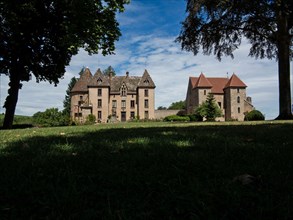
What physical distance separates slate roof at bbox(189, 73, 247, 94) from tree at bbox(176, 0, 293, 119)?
43923 millimetres

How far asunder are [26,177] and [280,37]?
1992 centimetres

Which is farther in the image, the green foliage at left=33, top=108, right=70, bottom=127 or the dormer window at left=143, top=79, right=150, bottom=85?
the dormer window at left=143, top=79, right=150, bottom=85

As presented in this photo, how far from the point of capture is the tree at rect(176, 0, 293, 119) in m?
17.3

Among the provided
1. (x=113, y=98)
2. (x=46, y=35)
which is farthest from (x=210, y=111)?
(x=46, y=35)

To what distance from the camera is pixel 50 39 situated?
71.8ft

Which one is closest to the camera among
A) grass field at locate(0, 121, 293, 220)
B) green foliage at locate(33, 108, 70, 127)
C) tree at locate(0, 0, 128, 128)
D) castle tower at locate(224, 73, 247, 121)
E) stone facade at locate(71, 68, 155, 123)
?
grass field at locate(0, 121, 293, 220)

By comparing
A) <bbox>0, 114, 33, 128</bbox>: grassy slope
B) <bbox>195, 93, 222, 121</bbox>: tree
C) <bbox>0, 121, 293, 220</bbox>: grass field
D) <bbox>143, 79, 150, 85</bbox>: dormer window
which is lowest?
<bbox>0, 121, 293, 220</bbox>: grass field

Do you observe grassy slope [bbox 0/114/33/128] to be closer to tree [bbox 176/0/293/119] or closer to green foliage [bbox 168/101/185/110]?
tree [bbox 176/0/293/119]

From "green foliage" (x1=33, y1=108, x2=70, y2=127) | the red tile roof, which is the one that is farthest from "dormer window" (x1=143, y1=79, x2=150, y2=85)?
"green foliage" (x1=33, y1=108, x2=70, y2=127)

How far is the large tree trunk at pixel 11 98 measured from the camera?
67.5ft

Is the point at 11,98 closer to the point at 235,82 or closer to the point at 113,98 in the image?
the point at 113,98

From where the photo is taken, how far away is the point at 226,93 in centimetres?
6531

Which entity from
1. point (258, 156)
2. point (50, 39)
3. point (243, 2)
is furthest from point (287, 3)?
point (50, 39)

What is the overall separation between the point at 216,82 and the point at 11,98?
5495cm
